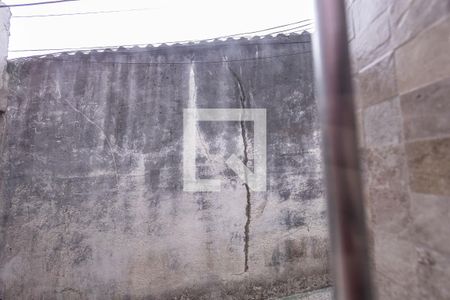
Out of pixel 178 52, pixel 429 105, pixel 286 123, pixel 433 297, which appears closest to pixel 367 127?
pixel 429 105

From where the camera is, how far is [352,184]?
495mm

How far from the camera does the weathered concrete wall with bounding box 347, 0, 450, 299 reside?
91cm

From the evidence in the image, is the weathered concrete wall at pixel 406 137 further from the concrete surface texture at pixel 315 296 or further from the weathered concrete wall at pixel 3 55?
the weathered concrete wall at pixel 3 55

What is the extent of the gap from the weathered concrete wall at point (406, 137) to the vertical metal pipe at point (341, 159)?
563mm

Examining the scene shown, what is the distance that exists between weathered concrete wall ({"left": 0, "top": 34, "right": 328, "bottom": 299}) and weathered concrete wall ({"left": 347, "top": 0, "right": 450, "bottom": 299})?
286 centimetres

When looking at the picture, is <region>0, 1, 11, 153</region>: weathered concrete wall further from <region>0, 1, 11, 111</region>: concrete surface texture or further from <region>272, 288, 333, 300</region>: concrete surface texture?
<region>272, 288, 333, 300</region>: concrete surface texture

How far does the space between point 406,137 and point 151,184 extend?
11.2ft

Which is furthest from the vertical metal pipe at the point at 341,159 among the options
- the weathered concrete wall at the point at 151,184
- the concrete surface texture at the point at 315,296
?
the concrete surface texture at the point at 315,296

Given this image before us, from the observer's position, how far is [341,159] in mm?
501

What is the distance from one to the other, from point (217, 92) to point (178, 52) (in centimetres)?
79

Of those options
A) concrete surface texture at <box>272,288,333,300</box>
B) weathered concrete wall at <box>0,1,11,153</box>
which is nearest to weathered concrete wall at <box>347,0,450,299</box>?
concrete surface texture at <box>272,288,333,300</box>

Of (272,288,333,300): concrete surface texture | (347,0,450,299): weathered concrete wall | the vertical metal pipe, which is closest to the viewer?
the vertical metal pipe

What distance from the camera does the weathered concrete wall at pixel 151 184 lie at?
395cm

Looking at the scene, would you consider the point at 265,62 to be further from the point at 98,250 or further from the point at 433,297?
the point at 433,297
